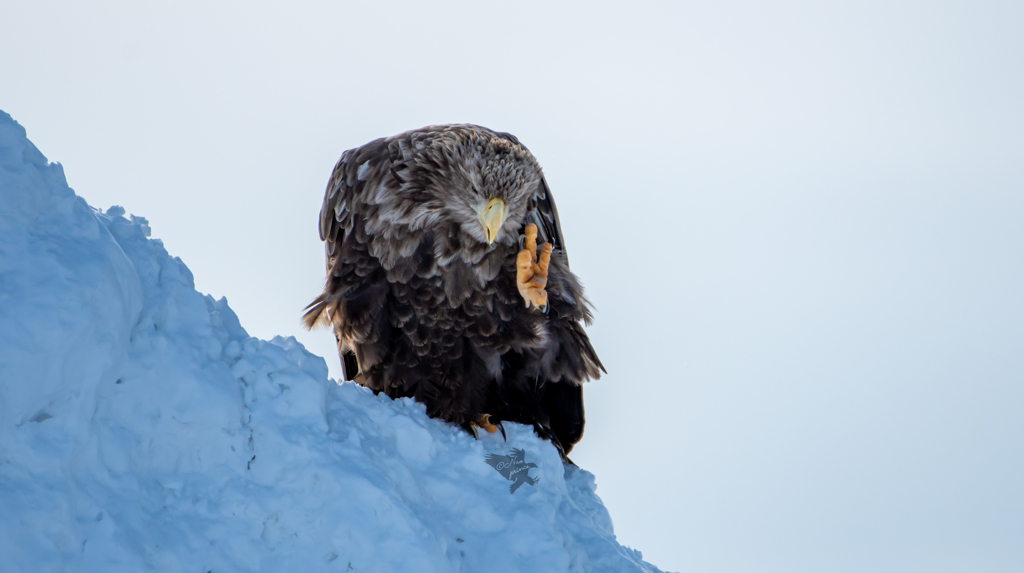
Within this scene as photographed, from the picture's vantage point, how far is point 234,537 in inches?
90.3

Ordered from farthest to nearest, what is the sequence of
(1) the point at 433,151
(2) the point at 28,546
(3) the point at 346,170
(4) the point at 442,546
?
(3) the point at 346,170
(1) the point at 433,151
(4) the point at 442,546
(2) the point at 28,546

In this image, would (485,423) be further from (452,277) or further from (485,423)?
(452,277)

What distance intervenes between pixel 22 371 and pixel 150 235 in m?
0.90

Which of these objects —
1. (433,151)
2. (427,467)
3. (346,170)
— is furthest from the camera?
(346,170)

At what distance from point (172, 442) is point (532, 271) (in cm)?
207

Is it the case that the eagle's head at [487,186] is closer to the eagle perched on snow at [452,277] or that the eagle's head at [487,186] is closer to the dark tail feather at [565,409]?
the eagle perched on snow at [452,277]

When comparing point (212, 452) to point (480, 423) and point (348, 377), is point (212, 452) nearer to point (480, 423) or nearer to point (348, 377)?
point (480, 423)

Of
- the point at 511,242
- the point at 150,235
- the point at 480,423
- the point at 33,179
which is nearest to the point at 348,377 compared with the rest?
the point at 480,423

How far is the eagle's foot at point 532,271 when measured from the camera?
3844 mm

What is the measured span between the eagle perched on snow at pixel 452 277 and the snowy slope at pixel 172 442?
894 millimetres

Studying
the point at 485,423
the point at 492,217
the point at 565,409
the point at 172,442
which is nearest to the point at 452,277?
the point at 492,217

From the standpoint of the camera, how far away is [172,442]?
229 cm

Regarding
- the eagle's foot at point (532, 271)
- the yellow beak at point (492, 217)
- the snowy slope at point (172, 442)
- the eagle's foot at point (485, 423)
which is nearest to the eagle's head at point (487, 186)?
the yellow beak at point (492, 217)

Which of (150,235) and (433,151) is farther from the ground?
(433,151)
